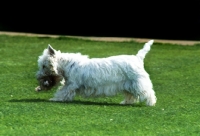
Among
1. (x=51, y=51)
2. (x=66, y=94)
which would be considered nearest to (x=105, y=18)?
(x=51, y=51)

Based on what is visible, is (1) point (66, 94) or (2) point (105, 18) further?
(2) point (105, 18)

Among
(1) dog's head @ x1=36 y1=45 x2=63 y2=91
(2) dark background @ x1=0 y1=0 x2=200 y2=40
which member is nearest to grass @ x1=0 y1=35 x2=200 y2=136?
(1) dog's head @ x1=36 y1=45 x2=63 y2=91

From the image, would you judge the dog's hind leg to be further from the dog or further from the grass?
the grass

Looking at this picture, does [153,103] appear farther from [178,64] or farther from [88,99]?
[178,64]

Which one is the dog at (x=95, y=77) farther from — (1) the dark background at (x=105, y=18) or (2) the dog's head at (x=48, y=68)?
(1) the dark background at (x=105, y=18)

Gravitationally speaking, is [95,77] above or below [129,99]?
above

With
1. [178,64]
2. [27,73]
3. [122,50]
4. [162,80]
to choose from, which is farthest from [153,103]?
[122,50]

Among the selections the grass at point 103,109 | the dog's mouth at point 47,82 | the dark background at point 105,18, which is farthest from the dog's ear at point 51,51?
the dark background at point 105,18

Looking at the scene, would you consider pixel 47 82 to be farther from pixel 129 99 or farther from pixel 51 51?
pixel 129 99

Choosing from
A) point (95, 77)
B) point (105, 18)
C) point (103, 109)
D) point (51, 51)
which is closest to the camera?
point (103, 109)
